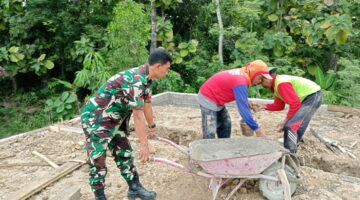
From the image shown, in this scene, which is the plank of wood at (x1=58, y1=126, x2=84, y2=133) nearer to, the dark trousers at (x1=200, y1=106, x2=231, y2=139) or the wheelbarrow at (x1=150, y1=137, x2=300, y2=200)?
the dark trousers at (x1=200, y1=106, x2=231, y2=139)

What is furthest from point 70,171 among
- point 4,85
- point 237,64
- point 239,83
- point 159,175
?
point 4,85

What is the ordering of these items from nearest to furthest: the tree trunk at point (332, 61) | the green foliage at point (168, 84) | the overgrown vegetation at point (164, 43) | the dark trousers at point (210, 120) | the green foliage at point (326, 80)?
the dark trousers at point (210, 120) → the overgrown vegetation at point (164, 43) → the green foliage at point (326, 80) → the green foliage at point (168, 84) → the tree trunk at point (332, 61)

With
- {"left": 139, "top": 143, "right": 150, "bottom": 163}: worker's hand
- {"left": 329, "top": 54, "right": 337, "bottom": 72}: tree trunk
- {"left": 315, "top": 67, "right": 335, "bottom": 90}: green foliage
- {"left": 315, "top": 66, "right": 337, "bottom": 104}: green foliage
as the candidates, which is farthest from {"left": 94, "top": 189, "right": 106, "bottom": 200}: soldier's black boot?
{"left": 329, "top": 54, "right": 337, "bottom": 72}: tree trunk

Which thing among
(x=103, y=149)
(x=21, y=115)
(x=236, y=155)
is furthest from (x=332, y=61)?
(x=21, y=115)

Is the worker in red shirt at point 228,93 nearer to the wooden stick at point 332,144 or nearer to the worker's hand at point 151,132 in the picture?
the worker's hand at point 151,132

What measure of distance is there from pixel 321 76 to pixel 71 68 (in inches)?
→ 310

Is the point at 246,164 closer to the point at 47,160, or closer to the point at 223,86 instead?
the point at 223,86

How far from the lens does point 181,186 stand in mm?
3814

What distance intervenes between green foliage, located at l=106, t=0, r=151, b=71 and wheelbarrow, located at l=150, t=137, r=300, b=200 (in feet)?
14.9

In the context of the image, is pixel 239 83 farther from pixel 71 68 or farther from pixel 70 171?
pixel 71 68

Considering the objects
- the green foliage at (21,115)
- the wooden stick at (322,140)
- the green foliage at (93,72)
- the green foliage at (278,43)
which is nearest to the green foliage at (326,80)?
the green foliage at (278,43)

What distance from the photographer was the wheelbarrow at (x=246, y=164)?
300 centimetres

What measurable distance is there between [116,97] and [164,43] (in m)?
6.30

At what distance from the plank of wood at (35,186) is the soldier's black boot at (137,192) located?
1.13 meters
